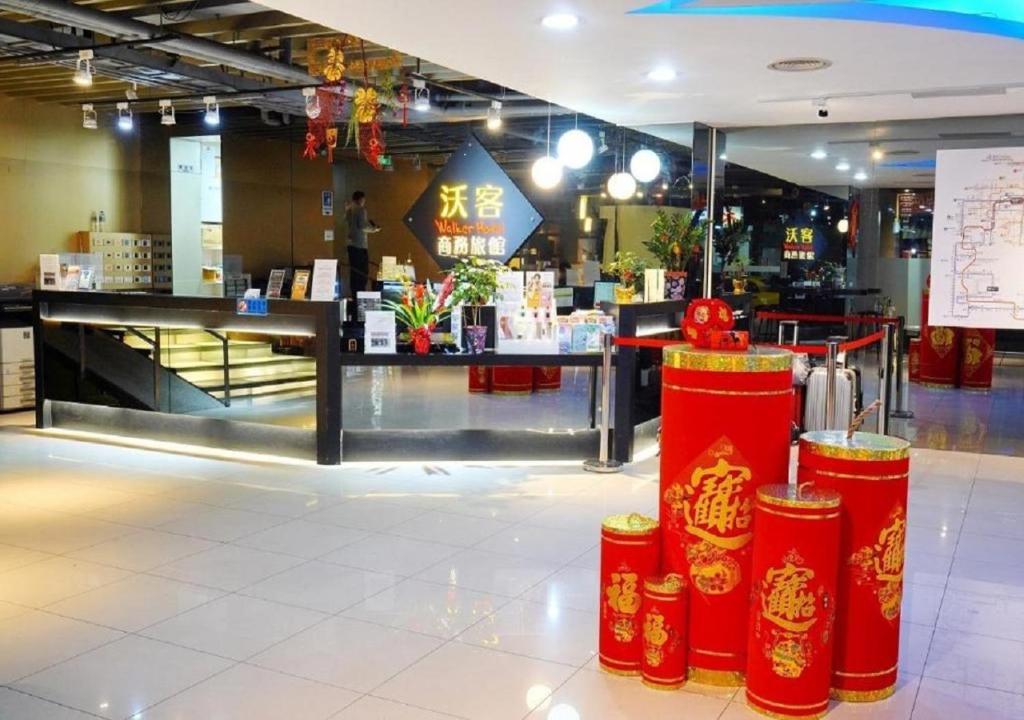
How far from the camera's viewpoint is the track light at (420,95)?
10.4 m

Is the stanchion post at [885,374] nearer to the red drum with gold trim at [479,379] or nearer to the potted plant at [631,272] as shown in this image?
the potted plant at [631,272]

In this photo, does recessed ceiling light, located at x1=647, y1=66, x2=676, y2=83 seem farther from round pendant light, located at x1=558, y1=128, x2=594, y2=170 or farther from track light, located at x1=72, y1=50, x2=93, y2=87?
track light, located at x1=72, y1=50, x2=93, y2=87

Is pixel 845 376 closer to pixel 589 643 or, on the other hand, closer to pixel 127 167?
pixel 589 643

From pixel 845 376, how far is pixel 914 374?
5648mm

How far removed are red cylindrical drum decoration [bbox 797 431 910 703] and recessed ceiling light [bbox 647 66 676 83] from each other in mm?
3623

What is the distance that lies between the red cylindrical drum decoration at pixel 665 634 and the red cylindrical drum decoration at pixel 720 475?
0.21 feet

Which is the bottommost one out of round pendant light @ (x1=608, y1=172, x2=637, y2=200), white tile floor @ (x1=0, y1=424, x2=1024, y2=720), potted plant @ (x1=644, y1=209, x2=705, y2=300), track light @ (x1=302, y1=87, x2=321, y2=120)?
white tile floor @ (x1=0, y1=424, x2=1024, y2=720)

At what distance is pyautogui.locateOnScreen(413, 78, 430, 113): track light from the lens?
1042cm

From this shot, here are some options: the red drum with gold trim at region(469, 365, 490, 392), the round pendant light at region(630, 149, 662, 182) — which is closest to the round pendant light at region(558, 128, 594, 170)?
the round pendant light at region(630, 149, 662, 182)

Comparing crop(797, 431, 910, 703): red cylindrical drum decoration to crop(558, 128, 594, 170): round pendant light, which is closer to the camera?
crop(797, 431, 910, 703): red cylindrical drum decoration

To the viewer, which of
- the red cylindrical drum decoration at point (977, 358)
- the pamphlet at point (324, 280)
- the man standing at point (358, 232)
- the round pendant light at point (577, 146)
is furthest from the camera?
the man standing at point (358, 232)

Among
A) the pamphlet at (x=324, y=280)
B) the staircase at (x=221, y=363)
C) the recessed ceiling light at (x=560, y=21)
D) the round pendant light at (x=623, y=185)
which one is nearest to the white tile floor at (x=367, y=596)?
the staircase at (x=221, y=363)

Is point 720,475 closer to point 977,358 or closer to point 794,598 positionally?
point 794,598

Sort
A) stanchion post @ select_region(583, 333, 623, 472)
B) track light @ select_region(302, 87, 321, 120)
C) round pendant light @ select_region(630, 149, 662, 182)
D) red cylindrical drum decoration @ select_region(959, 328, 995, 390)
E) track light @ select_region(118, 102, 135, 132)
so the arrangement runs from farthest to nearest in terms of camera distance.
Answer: track light @ select_region(118, 102, 135, 132) → red cylindrical drum decoration @ select_region(959, 328, 995, 390) → round pendant light @ select_region(630, 149, 662, 182) → track light @ select_region(302, 87, 321, 120) → stanchion post @ select_region(583, 333, 623, 472)
